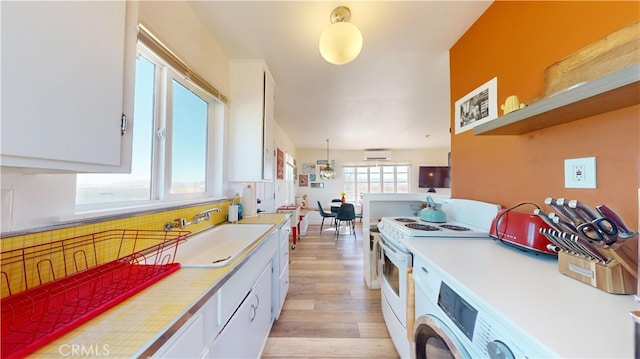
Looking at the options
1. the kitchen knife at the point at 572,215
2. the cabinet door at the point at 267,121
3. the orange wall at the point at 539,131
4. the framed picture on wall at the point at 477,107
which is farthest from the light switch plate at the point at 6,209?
the framed picture on wall at the point at 477,107

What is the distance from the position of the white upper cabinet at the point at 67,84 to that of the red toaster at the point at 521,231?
1.67 metres

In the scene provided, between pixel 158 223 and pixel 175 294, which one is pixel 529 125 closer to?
pixel 175 294

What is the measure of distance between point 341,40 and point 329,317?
2222 mm

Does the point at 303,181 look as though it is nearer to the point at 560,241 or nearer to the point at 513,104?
the point at 513,104

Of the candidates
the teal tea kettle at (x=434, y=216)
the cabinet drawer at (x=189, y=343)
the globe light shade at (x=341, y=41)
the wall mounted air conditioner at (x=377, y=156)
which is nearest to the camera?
the cabinet drawer at (x=189, y=343)

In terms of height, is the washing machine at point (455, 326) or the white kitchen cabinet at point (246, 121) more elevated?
the white kitchen cabinet at point (246, 121)

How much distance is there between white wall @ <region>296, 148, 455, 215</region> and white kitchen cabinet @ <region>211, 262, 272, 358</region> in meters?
5.35

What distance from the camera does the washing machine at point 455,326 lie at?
529 millimetres

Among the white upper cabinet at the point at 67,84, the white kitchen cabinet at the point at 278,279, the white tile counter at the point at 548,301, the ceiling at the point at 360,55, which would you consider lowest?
the white kitchen cabinet at the point at 278,279

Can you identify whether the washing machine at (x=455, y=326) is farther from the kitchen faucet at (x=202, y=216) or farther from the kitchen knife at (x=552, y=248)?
the kitchen faucet at (x=202, y=216)

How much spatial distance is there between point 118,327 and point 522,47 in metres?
2.09

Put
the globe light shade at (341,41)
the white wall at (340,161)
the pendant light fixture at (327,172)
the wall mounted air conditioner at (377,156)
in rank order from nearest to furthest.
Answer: the globe light shade at (341,41), the pendant light fixture at (327,172), the wall mounted air conditioner at (377,156), the white wall at (340,161)

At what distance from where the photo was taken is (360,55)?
200 cm

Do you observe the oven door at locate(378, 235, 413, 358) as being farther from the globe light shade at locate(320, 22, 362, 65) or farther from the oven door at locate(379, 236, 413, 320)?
the globe light shade at locate(320, 22, 362, 65)
